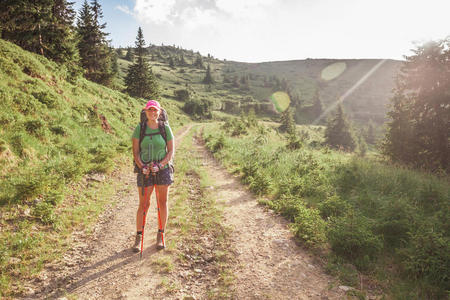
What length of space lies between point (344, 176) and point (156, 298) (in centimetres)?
811

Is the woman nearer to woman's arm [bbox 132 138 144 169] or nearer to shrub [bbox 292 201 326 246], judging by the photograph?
woman's arm [bbox 132 138 144 169]

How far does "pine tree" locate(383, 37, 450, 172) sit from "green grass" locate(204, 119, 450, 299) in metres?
10.9

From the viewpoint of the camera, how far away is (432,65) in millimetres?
17922

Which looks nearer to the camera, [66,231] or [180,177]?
[66,231]

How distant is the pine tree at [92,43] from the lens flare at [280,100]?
293ft

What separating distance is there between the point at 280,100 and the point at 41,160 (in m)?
125

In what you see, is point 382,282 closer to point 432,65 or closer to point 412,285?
point 412,285

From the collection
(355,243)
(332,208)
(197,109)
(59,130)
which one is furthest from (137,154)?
(197,109)

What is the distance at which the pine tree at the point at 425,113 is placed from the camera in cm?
1662

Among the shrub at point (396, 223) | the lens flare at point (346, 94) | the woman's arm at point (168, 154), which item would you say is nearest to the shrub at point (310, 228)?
the shrub at point (396, 223)

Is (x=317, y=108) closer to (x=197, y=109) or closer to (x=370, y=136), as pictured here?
(x=370, y=136)

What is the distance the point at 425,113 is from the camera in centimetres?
1792

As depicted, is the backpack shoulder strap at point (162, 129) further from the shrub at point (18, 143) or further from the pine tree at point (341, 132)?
the pine tree at point (341, 132)

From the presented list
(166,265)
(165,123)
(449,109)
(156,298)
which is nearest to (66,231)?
(166,265)
